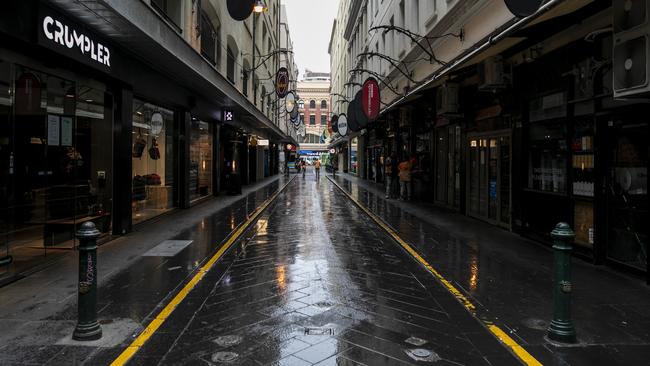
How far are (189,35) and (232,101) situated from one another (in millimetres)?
5728

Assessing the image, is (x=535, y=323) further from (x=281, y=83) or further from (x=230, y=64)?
(x=281, y=83)

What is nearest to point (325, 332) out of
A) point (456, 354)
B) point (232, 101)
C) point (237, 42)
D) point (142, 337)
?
point (456, 354)

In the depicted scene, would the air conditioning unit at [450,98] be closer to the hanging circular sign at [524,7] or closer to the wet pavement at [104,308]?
the hanging circular sign at [524,7]

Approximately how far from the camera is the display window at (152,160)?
39.2 feet

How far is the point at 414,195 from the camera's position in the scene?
20156mm

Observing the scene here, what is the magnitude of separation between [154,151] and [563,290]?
11261mm

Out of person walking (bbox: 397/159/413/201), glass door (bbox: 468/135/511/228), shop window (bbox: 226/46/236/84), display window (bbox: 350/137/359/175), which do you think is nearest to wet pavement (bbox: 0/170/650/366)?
glass door (bbox: 468/135/511/228)

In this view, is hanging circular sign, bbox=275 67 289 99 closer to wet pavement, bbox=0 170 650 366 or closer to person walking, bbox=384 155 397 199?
person walking, bbox=384 155 397 199

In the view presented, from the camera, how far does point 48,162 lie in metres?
8.38

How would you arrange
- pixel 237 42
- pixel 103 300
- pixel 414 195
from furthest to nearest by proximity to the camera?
pixel 237 42 < pixel 414 195 < pixel 103 300

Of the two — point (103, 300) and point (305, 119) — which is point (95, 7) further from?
point (305, 119)

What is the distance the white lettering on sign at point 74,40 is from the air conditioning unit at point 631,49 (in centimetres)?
771

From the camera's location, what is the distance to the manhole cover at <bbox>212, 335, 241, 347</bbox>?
174 inches

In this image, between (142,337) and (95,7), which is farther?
(95,7)
